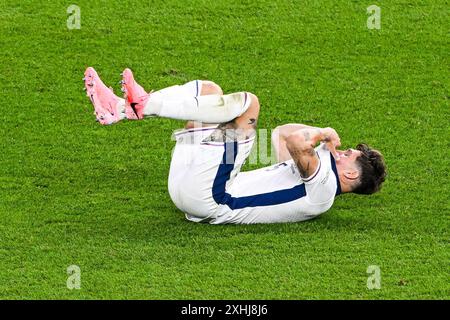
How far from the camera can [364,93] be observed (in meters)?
12.0

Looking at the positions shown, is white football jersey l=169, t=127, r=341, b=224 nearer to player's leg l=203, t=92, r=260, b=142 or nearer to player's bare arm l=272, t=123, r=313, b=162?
player's leg l=203, t=92, r=260, b=142

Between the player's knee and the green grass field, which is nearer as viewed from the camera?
the green grass field

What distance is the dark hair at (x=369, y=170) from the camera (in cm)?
943

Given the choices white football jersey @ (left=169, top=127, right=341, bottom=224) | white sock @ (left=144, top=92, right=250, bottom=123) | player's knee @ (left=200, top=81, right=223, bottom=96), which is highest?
player's knee @ (left=200, top=81, right=223, bottom=96)

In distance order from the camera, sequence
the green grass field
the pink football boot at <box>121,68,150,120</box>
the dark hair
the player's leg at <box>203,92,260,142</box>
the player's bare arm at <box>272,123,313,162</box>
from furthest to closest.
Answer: the player's bare arm at <box>272,123,313,162</box>
the dark hair
the player's leg at <box>203,92,260,142</box>
the pink football boot at <box>121,68,150,120</box>
the green grass field

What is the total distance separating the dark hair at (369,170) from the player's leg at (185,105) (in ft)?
3.35

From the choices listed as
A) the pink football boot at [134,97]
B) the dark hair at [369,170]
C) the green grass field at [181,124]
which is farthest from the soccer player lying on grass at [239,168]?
the pink football boot at [134,97]

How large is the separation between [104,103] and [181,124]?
7.76 ft

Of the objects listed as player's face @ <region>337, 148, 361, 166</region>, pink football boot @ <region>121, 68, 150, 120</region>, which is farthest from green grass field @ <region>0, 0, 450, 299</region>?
pink football boot @ <region>121, 68, 150, 120</region>

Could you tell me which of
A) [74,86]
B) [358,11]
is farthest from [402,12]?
[74,86]

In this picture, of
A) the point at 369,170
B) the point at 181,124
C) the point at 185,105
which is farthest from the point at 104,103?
the point at 181,124

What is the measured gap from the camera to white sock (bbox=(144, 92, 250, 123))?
8.74 m

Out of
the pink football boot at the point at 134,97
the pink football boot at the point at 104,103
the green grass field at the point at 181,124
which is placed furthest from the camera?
the pink football boot at the point at 104,103

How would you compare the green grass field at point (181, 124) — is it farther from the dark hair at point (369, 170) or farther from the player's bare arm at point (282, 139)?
the player's bare arm at point (282, 139)
